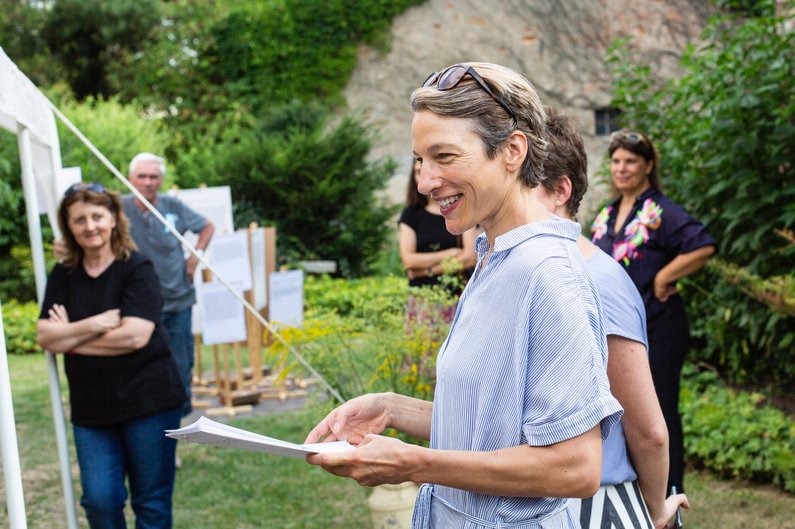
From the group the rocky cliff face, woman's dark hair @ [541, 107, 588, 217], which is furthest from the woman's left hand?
the rocky cliff face

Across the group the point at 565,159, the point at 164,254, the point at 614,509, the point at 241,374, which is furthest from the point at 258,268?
the point at 614,509

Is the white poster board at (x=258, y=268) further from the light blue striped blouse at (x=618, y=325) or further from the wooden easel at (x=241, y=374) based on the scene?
the light blue striped blouse at (x=618, y=325)

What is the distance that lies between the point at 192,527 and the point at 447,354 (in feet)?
12.2

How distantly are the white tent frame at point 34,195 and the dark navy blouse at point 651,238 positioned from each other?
5.72 ft

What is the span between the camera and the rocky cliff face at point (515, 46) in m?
17.1

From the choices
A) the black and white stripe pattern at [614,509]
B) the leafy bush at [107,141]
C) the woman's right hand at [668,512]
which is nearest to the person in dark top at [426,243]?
the woman's right hand at [668,512]

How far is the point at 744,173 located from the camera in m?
5.98

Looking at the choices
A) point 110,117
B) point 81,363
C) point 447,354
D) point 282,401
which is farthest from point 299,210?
point 447,354

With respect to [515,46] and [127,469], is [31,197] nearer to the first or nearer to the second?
[127,469]

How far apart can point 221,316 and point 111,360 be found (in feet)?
11.5

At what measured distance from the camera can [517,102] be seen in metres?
1.63

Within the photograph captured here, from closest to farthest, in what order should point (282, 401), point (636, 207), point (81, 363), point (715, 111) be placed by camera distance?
point (81, 363)
point (636, 207)
point (715, 111)
point (282, 401)

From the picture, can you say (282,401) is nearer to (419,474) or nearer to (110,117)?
(419,474)

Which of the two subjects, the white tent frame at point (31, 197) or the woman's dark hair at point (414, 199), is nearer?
the white tent frame at point (31, 197)
